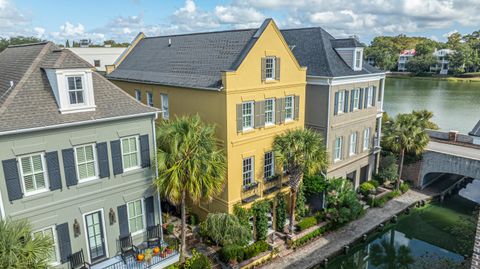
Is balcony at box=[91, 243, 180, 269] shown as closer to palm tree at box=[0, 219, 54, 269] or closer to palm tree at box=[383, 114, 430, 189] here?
palm tree at box=[0, 219, 54, 269]

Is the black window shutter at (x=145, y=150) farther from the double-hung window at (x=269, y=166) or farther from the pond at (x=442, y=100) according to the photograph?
the pond at (x=442, y=100)

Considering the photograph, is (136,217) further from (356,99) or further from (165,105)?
(356,99)

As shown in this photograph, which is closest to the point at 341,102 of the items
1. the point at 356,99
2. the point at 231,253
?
the point at 356,99

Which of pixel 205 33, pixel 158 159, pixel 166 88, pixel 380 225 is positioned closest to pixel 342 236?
pixel 380 225

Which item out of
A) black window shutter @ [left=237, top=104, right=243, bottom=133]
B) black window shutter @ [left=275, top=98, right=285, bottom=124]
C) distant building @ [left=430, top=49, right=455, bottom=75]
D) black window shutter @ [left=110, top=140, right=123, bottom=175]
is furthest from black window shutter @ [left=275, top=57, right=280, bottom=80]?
distant building @ [left=430, top=49, right=455, bottom=75]

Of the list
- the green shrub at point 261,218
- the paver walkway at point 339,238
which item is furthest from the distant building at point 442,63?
the green shrub at point 261,218

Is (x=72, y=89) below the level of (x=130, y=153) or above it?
above
